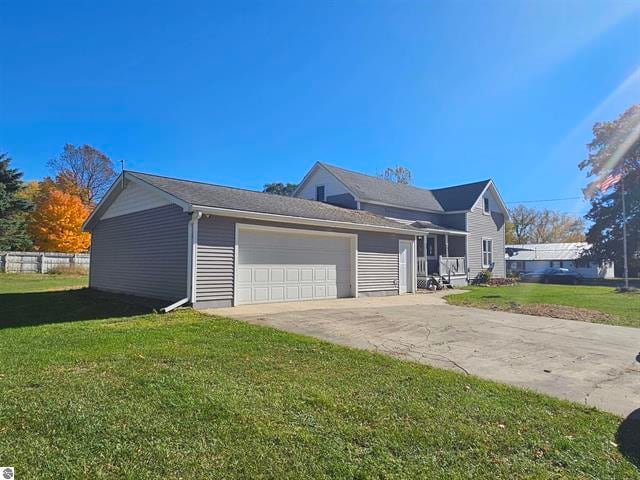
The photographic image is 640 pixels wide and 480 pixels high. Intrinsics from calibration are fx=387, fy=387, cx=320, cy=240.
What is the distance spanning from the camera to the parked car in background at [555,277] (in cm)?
2928

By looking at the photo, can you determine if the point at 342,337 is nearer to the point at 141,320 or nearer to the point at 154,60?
the point at 141,320

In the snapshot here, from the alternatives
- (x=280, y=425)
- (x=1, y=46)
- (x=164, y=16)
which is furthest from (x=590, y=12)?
(x=1, y=46)

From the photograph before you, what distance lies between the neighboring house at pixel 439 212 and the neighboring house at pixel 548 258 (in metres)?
17.0

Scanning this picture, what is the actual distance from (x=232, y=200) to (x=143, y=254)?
3492mm

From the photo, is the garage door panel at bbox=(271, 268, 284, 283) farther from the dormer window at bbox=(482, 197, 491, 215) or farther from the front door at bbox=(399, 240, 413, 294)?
the dormer window at bbox=(482, 197, 491, 215)

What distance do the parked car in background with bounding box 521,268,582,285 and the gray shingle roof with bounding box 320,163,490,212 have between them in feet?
35.3

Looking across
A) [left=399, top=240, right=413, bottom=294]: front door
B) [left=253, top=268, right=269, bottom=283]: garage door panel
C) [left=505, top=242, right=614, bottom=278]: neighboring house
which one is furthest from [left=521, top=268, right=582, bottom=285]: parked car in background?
[left=253, top=268, right=269, bottom=283]: garage door panel

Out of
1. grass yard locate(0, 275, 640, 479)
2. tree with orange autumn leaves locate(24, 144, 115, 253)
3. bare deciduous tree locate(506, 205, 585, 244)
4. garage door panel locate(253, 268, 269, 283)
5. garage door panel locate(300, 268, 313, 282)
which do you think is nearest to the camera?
grass yard locate(0, 275, 640, 479)

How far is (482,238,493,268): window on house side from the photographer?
82.4 ft

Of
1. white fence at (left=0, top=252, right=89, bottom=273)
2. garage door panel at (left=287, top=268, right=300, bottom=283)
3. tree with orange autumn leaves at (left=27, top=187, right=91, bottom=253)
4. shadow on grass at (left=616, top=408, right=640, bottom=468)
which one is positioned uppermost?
tree with orange autumn leaves at (left=27, top=187, right=91, bottom=253)

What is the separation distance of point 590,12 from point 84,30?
1247 centimetres

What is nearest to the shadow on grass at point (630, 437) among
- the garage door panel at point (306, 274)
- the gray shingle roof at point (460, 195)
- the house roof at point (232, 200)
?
the house roof at point (232, 200)

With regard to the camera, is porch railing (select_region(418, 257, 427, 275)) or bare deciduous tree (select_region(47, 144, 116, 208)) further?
bare deciduous tree (select_region(47, 144, 116, 208))

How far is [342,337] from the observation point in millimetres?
6969
